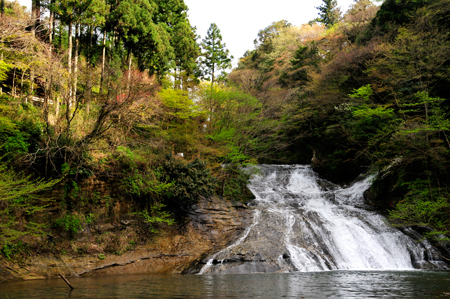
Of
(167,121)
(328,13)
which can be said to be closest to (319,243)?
(167,121)

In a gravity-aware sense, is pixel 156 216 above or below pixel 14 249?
above

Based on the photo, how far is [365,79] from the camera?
23172mm

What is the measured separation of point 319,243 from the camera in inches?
584

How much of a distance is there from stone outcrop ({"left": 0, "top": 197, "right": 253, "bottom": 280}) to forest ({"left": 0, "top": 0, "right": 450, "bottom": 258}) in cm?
57

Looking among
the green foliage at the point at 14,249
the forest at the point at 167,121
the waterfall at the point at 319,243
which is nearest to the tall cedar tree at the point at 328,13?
the forest at the point at 167,121

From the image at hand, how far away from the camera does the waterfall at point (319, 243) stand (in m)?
13.4

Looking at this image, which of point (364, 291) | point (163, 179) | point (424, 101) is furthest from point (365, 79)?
point (364, 291)

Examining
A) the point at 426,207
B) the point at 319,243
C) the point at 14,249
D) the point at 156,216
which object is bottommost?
the point at 319,243

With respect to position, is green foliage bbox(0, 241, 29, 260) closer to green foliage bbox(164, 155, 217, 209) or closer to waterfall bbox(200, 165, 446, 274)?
green foliage bbox(164, 155, 217, 209)

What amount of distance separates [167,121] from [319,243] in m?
12.9

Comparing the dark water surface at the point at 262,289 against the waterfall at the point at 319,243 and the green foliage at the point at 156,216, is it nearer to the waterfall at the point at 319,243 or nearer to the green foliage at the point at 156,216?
the waterfall at the point at 319,243

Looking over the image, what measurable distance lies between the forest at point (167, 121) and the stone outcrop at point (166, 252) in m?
0.57

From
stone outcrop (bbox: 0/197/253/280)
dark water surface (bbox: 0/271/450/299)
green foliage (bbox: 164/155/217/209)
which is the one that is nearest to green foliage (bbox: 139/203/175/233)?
stone outcrop (bbox: 0/197/253/280)

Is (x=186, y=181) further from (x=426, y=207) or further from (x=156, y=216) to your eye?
(x=426, y=207)
